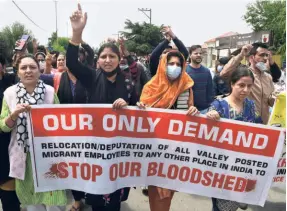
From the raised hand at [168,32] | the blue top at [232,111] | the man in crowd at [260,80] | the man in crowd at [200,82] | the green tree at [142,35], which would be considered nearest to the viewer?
the blue top at [232,111]

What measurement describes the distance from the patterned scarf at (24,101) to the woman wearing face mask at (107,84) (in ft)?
1.04

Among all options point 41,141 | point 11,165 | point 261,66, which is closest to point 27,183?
point 11,165

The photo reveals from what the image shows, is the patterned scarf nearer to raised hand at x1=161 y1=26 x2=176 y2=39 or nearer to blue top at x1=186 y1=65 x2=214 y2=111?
raised hand at x1=161 y1=26 x2=176 y2=39

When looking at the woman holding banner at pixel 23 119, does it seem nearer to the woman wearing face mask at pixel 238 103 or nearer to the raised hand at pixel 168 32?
the woman wearing face mask at pixel 238 103

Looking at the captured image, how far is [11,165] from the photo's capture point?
2.35 m

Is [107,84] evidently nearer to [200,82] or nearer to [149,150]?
[149,150]

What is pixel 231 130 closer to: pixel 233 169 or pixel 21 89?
pixel 233 169

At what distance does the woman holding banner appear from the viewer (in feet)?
7.55

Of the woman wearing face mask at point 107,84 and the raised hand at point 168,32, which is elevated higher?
the raised hand at point 168,32

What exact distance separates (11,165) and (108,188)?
0.77 meters

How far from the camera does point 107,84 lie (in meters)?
2.53

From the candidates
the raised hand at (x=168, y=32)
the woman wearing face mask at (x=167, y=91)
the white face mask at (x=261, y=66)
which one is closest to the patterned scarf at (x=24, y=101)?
the woman wearing face mask at (x=167, y=91)

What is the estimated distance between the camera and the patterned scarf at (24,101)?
2.32 meters

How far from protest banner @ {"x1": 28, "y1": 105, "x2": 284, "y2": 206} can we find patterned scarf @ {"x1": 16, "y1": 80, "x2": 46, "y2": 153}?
55 mm
